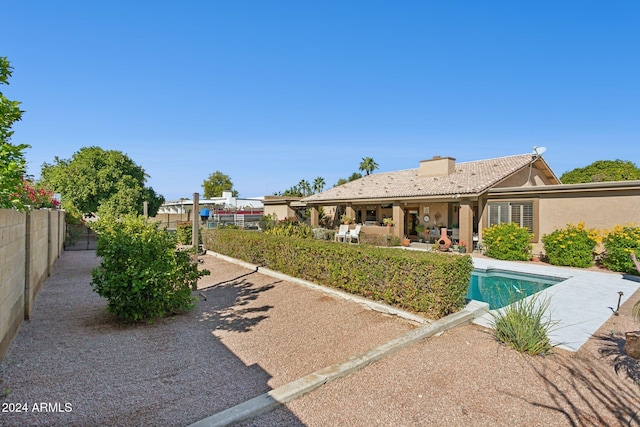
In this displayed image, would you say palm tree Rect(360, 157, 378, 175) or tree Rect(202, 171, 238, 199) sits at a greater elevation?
palm tree Rect(360, 157, 378, 175)

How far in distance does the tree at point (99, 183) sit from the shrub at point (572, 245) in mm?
23411

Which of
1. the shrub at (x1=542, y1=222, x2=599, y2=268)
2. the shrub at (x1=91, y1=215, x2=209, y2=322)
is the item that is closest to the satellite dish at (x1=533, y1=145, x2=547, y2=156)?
the shrub at (x1=542, y1=222, x2=599, y2=268)

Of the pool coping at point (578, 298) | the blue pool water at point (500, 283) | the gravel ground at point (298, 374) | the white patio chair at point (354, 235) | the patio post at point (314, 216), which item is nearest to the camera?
the gravel ground at point (298, 374)

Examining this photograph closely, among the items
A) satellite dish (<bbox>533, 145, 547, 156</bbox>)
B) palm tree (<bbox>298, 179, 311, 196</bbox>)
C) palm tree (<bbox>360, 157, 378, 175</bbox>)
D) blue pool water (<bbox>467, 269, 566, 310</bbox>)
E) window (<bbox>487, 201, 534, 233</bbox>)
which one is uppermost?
palm tree (<bbox>360, 157, 378, 175</bbox>)

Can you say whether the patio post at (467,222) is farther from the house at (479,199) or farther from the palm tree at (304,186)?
the palm tree at (304,186)

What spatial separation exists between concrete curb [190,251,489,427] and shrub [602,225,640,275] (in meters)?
8.38

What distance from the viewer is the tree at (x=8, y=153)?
3.91 metres

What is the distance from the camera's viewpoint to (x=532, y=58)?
49.0 ft

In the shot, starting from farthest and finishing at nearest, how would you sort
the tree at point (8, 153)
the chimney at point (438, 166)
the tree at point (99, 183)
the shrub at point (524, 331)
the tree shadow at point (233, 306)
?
the tree at point (99, 183) < the chimney at point (438, 166) < the tree shadow at point (233, 306) < the shrub at point (524, 331) < the tree at point (8, 153)

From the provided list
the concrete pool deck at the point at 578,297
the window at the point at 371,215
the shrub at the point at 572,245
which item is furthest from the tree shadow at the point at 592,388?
the window at the point at 371,215

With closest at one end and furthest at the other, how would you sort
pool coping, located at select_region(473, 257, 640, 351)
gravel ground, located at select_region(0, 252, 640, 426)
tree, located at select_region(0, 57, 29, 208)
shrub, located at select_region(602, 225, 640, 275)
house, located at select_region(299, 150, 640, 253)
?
gravel ground, located at select_region(0, 252, 640, 426), tree, located at select_region(0, 57, 29, 208), pool coping, located at select_region(473, 257, 640, 351), shrub, located at select_region(602, 225, 640, 275), house, located at select_region(299, 150, 640, 253)

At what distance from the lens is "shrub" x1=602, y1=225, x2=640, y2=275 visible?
11.3 metres

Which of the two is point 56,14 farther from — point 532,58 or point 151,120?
point 532,58

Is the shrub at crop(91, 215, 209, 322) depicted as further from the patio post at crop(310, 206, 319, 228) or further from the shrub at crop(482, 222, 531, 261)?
the patio post at crop(310, 206, 319, 228)
